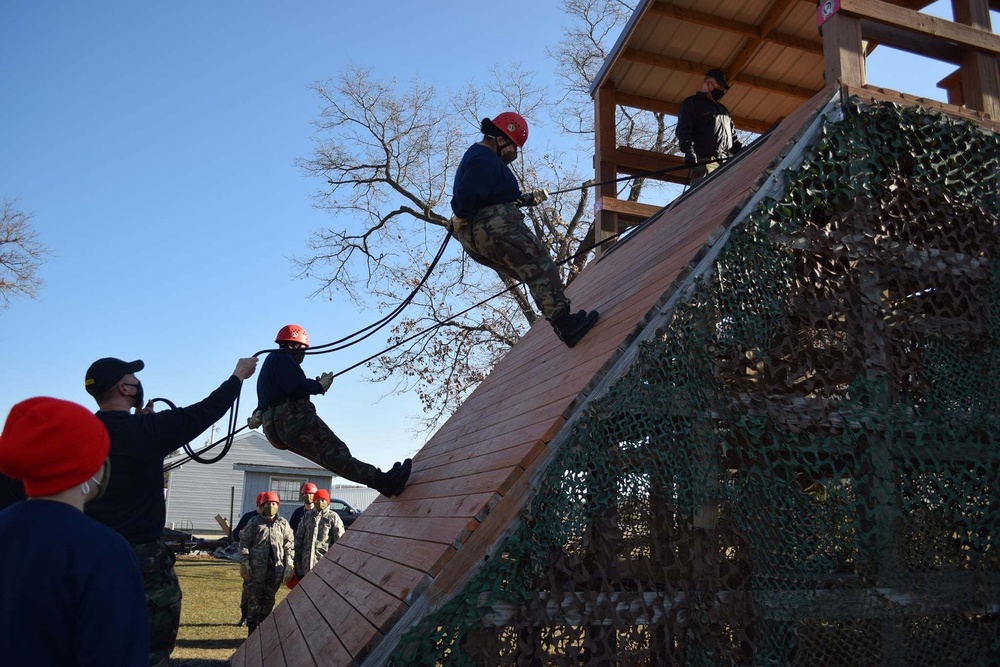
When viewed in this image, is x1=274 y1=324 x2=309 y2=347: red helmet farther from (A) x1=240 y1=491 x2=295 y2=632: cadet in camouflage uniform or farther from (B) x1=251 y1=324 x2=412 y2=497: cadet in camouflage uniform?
(A) x1=240 y1=491 x2=295 y2=632: cadet in camouflage uniform

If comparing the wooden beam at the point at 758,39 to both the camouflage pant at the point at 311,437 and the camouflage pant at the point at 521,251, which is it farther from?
the camouflage pant at the point at 311,437

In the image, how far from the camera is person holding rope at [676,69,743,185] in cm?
752

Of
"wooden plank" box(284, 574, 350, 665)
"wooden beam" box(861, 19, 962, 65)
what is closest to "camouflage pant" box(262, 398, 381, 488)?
"wooden plank" box(284, 574, 350, 665)

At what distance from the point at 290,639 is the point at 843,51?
5.08 meters

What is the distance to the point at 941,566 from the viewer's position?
3.92 m

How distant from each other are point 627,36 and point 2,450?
7.65 meters

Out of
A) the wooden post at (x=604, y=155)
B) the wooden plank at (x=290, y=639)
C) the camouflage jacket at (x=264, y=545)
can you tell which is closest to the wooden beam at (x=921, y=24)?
the wooden post at (x=604, y=155)

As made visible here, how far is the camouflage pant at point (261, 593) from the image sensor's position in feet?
32.7

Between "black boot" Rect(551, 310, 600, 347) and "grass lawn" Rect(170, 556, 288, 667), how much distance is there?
16.1ft

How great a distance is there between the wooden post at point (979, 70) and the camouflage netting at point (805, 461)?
1.65 ft

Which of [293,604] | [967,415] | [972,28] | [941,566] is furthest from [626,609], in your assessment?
[972,28]

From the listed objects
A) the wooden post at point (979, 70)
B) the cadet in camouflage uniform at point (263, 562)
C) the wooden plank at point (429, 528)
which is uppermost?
the wooden post at point (979, 70)

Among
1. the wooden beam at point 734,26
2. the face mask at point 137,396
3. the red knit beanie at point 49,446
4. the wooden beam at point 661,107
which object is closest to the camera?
the red knit beanie at point 49,446

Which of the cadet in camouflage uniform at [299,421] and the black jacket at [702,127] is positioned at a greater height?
the black jacket at [702,127]
